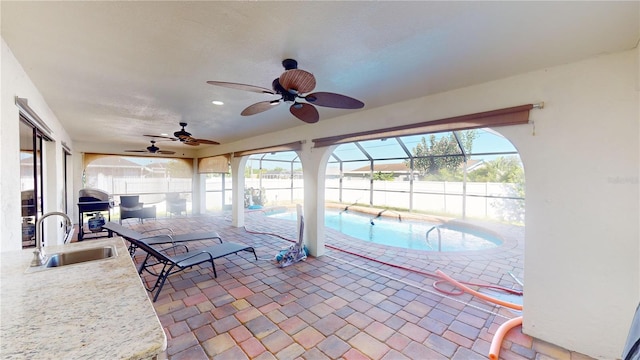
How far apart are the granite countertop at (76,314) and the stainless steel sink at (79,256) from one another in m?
0.25

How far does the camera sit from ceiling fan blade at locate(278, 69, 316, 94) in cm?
174

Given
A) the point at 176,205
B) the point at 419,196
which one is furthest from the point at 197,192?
the point at 419,196

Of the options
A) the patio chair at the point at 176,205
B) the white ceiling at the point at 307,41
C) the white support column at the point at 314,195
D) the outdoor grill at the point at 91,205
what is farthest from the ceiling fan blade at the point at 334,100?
the patio chair at the point at 176,205

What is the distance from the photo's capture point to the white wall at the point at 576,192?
5.87ft

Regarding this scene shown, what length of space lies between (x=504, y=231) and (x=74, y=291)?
7789 millimetres

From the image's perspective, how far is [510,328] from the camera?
2.25 meters

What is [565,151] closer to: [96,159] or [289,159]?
[289,159]

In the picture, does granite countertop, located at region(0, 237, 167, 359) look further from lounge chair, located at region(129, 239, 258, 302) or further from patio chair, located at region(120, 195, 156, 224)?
patio chair, located at region(120, 195, 156, 224)

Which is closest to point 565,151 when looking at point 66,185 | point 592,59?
point 592,59

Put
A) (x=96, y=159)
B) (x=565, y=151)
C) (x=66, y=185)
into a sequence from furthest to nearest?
(x=96, y=159)
(x=66, y=185)
(x=565, y=151)

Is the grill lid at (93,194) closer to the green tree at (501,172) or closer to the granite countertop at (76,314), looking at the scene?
A: the granite countertop at (76,314)

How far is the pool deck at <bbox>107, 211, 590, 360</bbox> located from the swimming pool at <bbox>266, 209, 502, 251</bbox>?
1.55 metres

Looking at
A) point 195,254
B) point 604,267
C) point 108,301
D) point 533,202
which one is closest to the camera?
point 108,301

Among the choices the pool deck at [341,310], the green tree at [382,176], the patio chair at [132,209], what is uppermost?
the green tree at [382,176]
